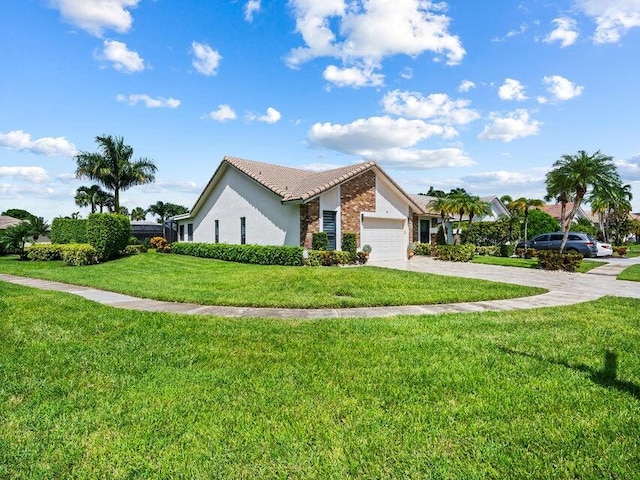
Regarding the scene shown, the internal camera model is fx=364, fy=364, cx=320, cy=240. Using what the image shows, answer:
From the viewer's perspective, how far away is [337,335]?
5516 mm

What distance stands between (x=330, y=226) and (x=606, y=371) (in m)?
14.5

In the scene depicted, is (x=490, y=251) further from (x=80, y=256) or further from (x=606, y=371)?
(x=80, y=256)

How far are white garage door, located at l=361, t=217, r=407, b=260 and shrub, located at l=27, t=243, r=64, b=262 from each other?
57.0ft

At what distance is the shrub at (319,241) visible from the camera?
17062 mm

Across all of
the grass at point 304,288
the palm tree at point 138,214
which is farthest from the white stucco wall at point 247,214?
the palm tree at point 138,214

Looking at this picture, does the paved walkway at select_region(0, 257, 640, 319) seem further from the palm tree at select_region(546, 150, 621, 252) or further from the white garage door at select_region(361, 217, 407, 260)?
the white garage door at select_region(361, 217, 407, 260)

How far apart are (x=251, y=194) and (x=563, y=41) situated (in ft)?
48.8

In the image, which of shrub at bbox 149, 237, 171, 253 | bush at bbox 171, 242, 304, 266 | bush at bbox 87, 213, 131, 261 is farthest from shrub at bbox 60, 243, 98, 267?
shrub at bbox 149, 237, 171, 253

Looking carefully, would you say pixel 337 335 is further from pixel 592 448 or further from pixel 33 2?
pixel 33 2

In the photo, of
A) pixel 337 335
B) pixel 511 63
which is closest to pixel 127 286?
pixel 337 335

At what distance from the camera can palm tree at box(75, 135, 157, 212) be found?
109 ft

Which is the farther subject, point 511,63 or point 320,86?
point 320,86

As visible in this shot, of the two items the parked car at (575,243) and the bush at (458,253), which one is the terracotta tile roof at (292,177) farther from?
the parked car at (575,243)

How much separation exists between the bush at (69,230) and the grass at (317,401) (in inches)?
842
